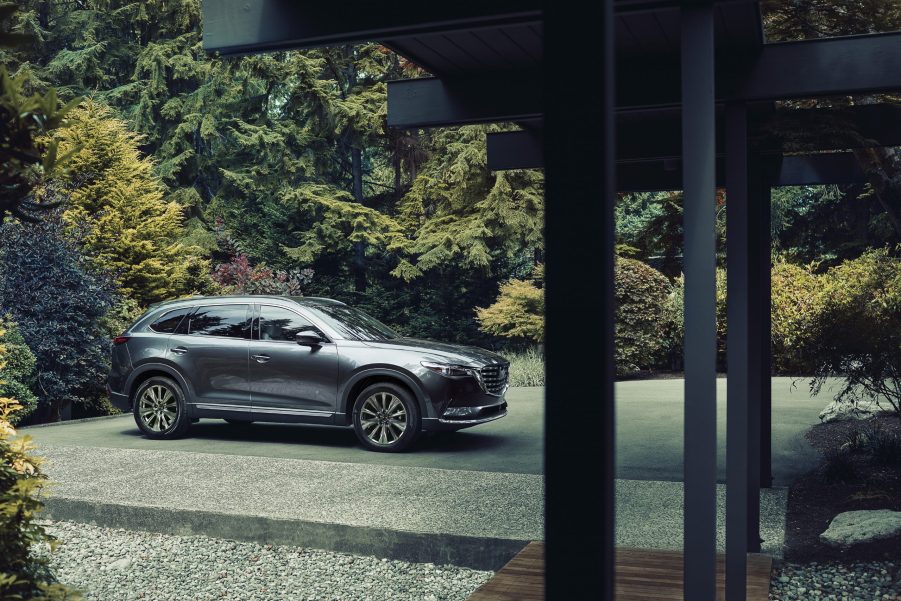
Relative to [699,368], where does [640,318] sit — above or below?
above

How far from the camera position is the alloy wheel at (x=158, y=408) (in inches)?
396

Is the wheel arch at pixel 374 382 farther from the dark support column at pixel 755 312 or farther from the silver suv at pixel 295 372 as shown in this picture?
the dark support column at pixel 755 312

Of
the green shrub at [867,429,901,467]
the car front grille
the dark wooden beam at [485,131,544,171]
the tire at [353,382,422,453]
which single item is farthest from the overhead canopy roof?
the tire at [353,382,422,453]

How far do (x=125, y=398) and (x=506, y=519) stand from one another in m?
5.75

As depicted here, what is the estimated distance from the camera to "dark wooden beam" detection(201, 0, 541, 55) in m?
2.88

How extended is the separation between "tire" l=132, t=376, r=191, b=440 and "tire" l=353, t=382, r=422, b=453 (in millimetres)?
2103

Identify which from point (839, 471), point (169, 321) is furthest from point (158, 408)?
point (839, 471)

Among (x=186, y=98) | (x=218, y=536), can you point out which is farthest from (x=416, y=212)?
(x=218, y=536)

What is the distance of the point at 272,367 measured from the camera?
9.48 meters

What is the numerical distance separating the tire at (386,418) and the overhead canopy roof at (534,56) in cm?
324

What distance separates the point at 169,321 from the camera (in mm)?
10141

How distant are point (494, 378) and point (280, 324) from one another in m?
2.36

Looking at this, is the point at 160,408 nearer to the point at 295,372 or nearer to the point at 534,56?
the point at 295,372

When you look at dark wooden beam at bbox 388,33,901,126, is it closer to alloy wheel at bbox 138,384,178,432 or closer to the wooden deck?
the wooden deck
